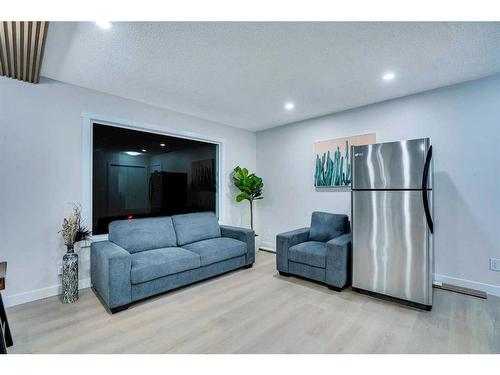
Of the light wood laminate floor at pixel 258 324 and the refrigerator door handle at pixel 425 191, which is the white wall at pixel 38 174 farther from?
the refrigerator door handle at pixel 425 191

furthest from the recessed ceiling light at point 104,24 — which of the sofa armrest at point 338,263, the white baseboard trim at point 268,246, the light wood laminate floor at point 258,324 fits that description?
the white baseboard trim at point 268,246

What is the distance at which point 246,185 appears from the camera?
4.65 meters

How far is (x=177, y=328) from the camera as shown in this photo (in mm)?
2119

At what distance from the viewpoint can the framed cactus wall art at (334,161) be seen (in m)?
3.86

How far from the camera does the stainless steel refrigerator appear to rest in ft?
7.99

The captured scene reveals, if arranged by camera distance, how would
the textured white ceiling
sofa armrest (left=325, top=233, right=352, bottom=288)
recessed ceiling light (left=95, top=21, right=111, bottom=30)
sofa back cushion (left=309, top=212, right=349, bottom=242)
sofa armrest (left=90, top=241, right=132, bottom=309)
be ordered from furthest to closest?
sofa back cushion (left=309, top=212, right=349, bottom=242) < sofa armrest (left=325, top=233, right=352, bottom=288) < sofa armrest (left=90, top=241, right=132, bottom=309) < the textured white ceiling < recessed ceiling light (left=95, top=21, right=111, bottom=30)

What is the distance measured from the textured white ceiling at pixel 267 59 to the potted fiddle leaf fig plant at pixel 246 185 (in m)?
1.55

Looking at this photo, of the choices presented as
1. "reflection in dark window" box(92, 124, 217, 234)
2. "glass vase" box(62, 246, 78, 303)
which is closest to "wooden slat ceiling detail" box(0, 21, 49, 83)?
"reflection in dark window" box(92, 124, 217, 234)

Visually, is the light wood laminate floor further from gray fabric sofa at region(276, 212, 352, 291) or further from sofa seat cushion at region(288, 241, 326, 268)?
sofa seat cushion at region(288, 241, 326, 268)

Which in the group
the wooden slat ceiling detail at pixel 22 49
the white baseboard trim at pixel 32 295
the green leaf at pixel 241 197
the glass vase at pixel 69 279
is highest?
the wooden slat ceiling detail at pixel 22 49

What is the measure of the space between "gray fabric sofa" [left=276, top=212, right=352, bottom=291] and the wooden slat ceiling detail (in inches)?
128

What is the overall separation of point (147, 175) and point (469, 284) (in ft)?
14.8
